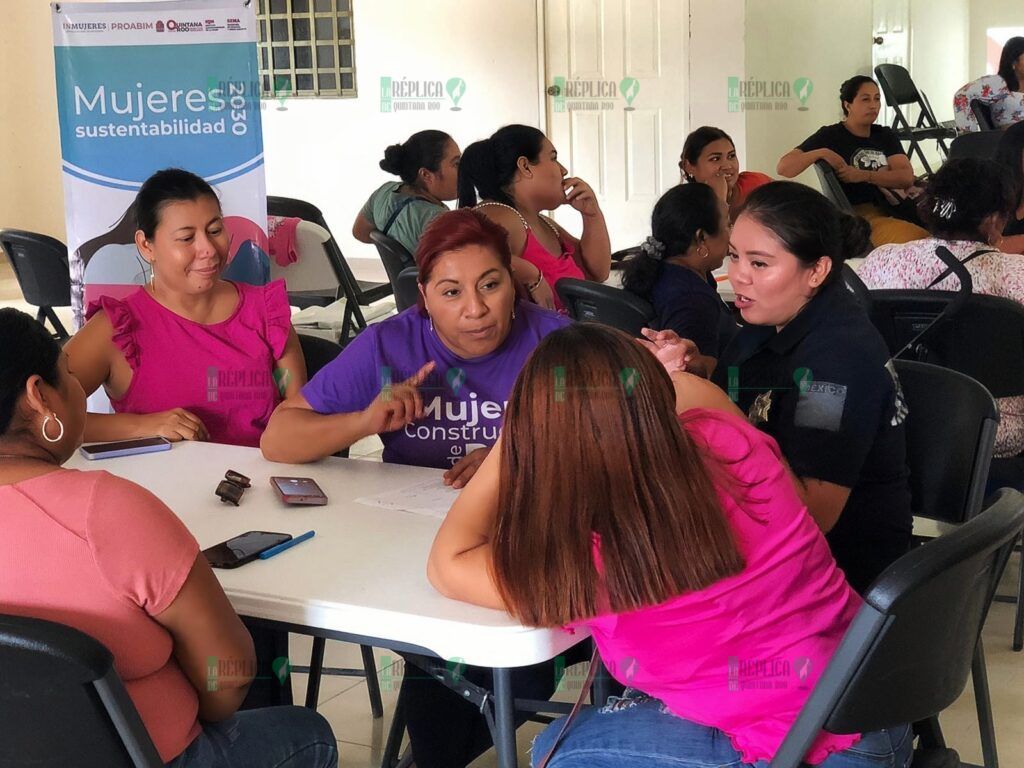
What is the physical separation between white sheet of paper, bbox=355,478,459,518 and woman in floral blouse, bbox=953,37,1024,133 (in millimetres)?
4701

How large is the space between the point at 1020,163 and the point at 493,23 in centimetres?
509

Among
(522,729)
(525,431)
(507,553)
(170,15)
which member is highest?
(170,15)

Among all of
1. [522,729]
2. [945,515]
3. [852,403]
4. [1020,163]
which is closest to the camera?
[852,403]

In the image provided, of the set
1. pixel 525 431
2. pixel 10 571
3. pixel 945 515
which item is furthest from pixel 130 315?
pixel 945 515

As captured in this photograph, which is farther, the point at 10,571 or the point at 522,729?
the point at 522,729

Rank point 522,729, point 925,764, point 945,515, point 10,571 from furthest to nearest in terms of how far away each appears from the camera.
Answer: point 522,729 < point 945,515 < point 925,764 < point 10,571

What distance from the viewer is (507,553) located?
4.71 ft

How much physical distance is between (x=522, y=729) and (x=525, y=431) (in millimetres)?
1421

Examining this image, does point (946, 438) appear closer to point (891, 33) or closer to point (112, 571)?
point (112, 571)

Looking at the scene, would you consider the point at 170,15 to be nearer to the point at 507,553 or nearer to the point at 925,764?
the point at 507,553

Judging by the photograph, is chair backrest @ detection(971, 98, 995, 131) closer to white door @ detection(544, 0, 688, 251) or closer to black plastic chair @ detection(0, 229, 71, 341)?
white door @ detection(544, 0, 688, 251)

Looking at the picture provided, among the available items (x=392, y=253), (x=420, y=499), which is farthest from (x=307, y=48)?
(x=420, y=499)

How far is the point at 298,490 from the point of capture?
6.80 ft

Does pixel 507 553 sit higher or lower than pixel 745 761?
higher
